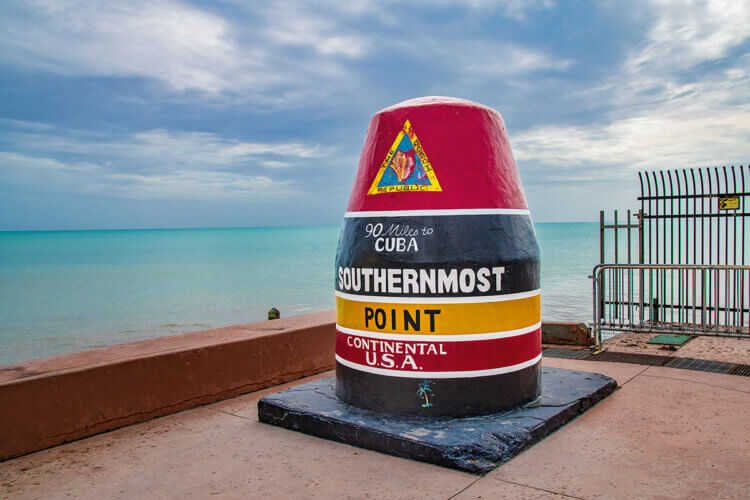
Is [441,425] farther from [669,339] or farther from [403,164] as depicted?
[669,339]

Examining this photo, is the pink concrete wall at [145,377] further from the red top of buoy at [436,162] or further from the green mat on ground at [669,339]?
the green mat on ground at [669,339]

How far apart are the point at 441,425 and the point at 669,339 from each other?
5.69m

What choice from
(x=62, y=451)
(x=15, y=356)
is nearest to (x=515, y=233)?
(x=62, y=451)

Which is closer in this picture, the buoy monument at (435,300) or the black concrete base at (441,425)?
the black concrete base at (441,425)

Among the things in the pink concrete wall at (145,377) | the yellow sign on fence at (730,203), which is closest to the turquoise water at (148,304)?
the yellow sign on fence at (730,203)

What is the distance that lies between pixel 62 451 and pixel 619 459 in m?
4.13

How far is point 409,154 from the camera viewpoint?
4.56m

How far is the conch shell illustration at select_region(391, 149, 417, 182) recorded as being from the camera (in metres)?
4.51

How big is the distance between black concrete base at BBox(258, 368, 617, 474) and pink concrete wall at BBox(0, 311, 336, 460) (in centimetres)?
83

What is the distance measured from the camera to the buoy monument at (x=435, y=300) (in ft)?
13.9

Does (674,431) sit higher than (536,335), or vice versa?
(536,335)

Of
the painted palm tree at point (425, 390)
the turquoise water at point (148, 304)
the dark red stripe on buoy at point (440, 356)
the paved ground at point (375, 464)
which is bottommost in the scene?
the turquoise water at point (148, 304)

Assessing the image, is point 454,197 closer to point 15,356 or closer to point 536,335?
point 536,335

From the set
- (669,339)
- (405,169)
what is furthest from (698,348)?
(405,169)
